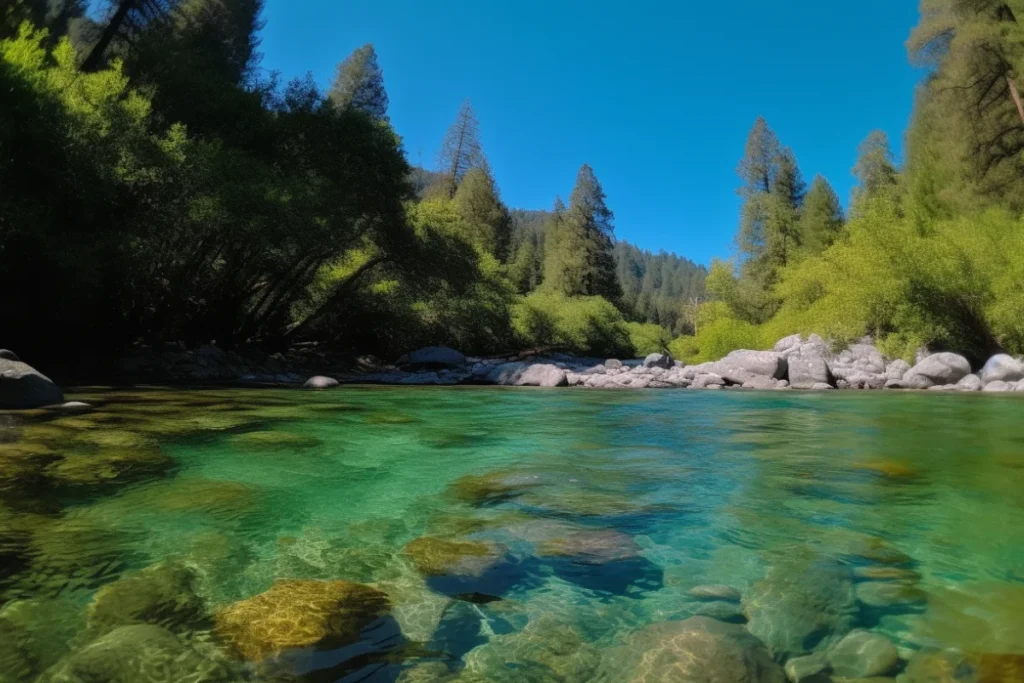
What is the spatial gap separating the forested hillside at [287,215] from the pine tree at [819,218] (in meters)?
3.93

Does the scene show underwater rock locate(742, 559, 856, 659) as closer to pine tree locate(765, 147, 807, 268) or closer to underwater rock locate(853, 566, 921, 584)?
underwater rock locate(853, 566, 921, 584)

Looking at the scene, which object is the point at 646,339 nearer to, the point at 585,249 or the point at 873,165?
the point at 585,249

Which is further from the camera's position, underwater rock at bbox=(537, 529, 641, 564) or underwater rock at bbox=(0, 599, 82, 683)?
underwater rock at bbox=(537, 529, 641, 564)

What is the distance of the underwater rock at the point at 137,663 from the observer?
1634mm

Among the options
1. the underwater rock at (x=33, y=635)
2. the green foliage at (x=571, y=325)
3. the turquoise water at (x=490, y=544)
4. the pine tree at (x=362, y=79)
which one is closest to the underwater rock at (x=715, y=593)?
the turquoise water at (x=490, y=544)

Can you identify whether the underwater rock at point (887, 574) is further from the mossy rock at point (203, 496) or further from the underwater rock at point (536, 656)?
the mossy rock at point (203, 496)

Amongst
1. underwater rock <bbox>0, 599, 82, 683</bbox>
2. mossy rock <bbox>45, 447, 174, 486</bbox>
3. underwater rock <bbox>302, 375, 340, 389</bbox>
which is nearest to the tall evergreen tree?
underwater rock <bbox>302, 375, 340, 389</bbox>

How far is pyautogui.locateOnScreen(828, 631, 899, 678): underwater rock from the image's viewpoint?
1.81 metres

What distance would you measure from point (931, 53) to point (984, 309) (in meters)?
8.26

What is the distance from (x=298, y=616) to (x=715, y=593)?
1602 millimetres

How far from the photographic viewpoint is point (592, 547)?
2.88 metres

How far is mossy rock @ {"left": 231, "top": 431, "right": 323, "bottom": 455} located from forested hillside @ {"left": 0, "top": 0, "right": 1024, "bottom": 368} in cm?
705

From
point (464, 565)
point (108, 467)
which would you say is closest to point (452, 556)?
point (464, 565)

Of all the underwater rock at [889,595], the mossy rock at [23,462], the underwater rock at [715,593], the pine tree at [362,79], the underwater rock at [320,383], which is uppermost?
the pine tree at [362,79]
